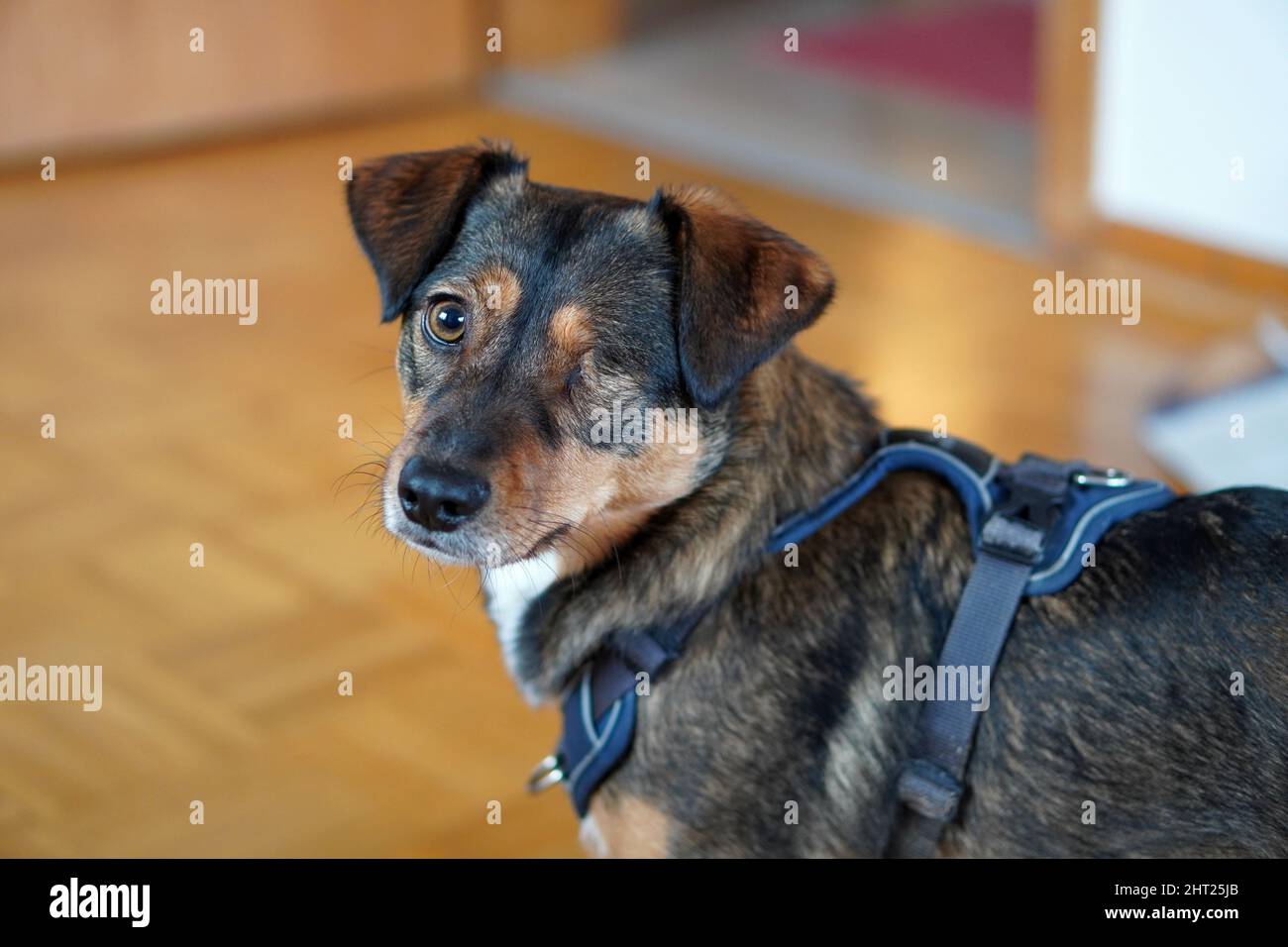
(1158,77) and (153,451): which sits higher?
(1158,77)

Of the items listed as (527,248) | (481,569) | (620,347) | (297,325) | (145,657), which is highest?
(527,248)

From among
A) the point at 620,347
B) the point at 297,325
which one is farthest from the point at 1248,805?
the point at 297,325

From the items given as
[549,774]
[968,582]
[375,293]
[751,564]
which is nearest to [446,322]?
[751,564]

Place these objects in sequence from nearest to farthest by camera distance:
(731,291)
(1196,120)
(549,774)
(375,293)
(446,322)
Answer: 1. (731,291)
2. (446,322)
3. (549,774)
4. (1196,120)
5. (375,293)

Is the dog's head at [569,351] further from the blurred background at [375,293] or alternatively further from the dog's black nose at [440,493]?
the blurred background at [375,293]

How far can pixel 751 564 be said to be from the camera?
82.7 inches

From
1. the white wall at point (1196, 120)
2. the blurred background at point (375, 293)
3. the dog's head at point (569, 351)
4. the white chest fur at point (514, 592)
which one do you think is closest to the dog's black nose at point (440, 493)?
the dog's head at point (569, 351)

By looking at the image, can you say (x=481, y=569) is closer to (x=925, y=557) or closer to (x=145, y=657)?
(x=925, y=557)

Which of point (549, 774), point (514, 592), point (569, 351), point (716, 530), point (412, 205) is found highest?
point (412, 205)

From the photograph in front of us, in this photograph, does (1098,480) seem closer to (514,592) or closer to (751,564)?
(751,564)

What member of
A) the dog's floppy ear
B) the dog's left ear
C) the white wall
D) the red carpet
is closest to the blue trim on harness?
the dog's left ear

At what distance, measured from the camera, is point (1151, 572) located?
1988 mm

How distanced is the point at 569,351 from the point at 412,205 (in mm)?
373
